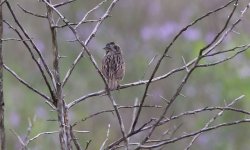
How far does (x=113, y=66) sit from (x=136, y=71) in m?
5.32

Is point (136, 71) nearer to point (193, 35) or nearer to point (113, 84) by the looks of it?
point (193, 35)

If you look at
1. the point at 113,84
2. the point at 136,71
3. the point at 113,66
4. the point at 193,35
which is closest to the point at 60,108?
the point at 113,84

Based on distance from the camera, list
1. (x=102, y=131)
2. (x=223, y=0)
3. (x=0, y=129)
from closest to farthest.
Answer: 1. (x=0, y=129)
2. (x=102, y=131)
3. (x=223, y=0)

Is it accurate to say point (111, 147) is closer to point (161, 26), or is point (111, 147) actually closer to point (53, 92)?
point (53, 92)

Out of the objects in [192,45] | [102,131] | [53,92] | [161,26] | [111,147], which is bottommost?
[111,147]

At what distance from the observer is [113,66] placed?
187 inches

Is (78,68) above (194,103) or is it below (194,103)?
above

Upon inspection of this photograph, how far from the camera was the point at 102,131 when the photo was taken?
9734 mm

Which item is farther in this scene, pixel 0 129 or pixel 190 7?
pixel 190 7

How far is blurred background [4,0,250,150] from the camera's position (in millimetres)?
9625

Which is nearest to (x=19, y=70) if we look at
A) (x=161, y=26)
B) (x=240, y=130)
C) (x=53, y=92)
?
(x=161, y=26)

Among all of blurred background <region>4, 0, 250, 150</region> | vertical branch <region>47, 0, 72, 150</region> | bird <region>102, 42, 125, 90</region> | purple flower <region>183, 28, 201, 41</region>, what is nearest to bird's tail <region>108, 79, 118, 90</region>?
bird <region>102, 42, 125, 90</region>

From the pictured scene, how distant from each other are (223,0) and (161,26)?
105 centimetres

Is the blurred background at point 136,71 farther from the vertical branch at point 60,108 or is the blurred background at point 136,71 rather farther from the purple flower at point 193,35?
the vertical branch at point 60,108
